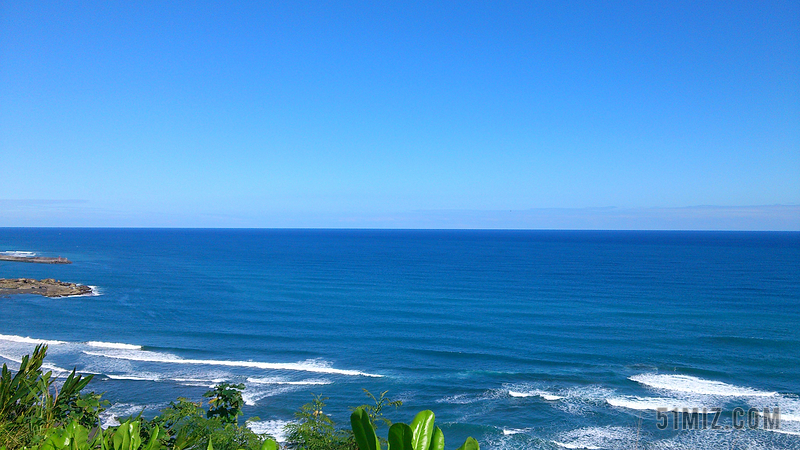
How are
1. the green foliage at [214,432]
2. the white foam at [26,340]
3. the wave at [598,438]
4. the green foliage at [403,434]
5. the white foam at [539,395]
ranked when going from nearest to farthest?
A: the green foliage at [403,434] → the green foliage at [214,432] → the wave at [598,438] → the white foam at [539,395] → the white foam at [26,340]

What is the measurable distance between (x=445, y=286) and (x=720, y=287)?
104 ft

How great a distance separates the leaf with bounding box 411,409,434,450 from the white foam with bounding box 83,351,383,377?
25906mm

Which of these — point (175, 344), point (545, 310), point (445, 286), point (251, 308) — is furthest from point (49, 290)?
point (545, 310)

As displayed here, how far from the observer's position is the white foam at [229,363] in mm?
27922

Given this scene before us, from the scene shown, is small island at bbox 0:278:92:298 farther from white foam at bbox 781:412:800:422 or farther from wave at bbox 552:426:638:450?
white foam at bbox 781:412:800:422

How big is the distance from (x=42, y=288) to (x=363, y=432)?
65.0 metres

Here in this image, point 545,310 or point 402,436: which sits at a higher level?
point 402,436

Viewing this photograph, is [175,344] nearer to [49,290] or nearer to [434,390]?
[434,390]

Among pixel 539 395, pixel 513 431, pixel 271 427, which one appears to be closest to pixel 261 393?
pixel 271 427

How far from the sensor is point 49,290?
52250 mm

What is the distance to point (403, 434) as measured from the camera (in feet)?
7.21

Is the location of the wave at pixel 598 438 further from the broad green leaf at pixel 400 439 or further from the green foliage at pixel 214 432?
the broad green leaf at pixel 400 439

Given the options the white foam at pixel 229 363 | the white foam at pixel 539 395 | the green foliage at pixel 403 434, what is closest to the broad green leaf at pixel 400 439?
the green foliage at pixel 403 434

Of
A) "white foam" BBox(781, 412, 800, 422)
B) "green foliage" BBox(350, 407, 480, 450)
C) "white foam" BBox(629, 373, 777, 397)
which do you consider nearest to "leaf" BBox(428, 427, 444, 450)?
"green foliage" BBox(350, 407, 480, 450)
